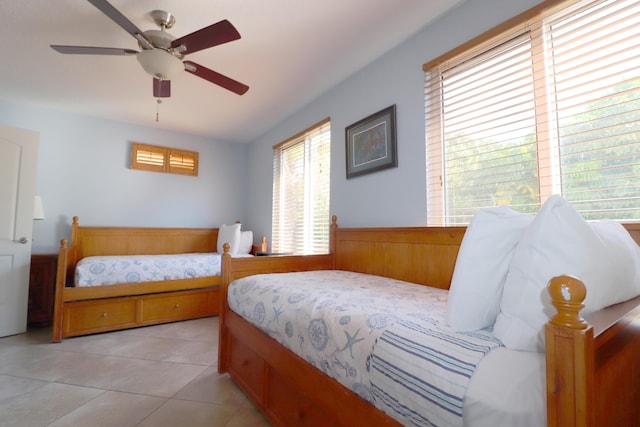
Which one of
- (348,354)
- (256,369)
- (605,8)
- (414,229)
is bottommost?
(256,369)

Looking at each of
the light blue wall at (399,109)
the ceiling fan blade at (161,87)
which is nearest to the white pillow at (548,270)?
the light blue wall at (399,109)

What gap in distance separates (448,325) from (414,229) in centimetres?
104

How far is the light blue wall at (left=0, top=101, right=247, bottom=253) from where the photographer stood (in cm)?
333

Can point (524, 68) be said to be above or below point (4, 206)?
above

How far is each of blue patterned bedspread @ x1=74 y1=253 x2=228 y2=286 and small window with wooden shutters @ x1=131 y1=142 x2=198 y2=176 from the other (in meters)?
1.38

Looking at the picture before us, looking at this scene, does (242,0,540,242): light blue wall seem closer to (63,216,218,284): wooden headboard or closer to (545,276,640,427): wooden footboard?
(545,276,640,427): wooden footboard

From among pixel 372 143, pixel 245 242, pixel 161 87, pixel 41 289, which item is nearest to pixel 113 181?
pixel 41 289

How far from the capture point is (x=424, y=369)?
2.37ft

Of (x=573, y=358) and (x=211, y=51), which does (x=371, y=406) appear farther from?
(x=211, y=51)

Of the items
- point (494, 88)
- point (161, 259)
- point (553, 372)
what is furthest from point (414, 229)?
point (161, 259)

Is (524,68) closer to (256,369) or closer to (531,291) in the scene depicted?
(531,291)

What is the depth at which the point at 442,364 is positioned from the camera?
0.70 meters

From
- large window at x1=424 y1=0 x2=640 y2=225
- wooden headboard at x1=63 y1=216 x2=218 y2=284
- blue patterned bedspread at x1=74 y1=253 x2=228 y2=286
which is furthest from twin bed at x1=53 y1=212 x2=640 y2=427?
wooden headboard at x1=63 y1=216 x2=218 y2=284

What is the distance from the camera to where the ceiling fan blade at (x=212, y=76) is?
1.89 m
